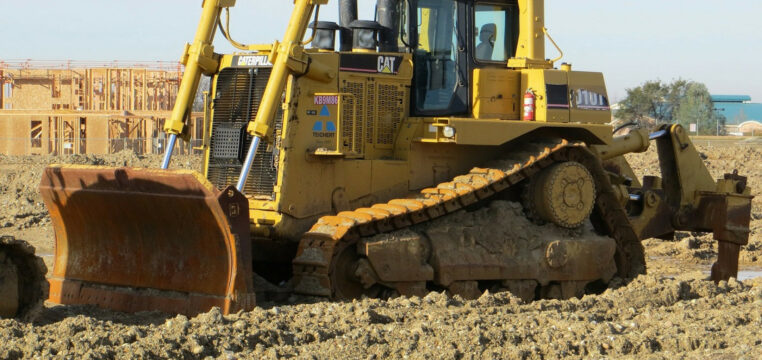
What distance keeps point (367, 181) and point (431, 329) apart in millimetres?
2881

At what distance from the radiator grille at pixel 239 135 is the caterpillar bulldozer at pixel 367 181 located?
0.02 meters

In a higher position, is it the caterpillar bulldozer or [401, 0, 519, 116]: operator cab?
[401, 0, 519, 116]: operator cab

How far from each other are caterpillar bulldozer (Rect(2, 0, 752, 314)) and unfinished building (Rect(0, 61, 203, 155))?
107 ft

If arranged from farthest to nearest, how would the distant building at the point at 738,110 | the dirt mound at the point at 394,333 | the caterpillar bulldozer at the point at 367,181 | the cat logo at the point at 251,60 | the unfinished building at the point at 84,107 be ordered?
the distant building at the point at 738,110, the unfinished building at the point at 84,107, the cat logo at the point at 251,60, the caterpillar bulldozer at the point at 367,181, the dirt mound at the point at 394,333

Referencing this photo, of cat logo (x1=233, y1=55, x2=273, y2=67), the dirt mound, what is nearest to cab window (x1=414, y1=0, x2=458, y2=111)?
cat logo (x1=233, y1=55, x2=273, y2=67)

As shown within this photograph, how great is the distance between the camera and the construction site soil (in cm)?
775

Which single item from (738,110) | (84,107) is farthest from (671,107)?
(738,110)

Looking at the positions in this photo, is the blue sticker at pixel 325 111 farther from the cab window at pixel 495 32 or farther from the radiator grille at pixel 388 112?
the cab window at pixel 495 32

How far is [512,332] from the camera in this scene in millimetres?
8391

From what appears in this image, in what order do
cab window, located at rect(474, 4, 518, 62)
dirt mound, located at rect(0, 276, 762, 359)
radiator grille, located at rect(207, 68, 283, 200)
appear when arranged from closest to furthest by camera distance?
dirt mound, located at rect(0, 276, 762, 359) → radiator grille, located at rect(207, 68, 283, 200) → cab window, located at rect(474, 4, 518, 62)

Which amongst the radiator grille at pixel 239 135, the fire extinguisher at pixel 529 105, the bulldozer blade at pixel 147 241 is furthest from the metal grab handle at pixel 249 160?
the fire extinguisher at pixel 529 105

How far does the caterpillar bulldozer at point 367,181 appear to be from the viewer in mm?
9984

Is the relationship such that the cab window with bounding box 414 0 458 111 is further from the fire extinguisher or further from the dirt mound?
the dirt mound

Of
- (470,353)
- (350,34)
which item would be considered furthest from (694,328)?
(350,34)
